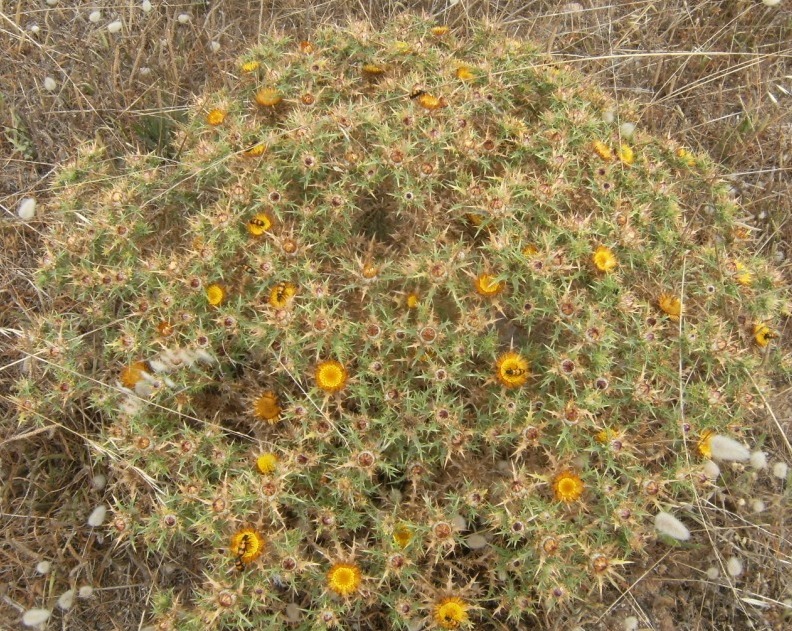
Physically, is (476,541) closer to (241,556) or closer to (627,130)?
(241,556)

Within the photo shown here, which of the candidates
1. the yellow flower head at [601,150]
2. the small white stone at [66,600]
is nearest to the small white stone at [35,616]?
the small white stone at [66,600]

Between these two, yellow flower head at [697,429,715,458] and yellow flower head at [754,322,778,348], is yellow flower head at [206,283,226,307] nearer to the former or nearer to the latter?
yellow flower head at [697,429,715,458]

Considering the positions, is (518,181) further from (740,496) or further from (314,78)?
(740,496)

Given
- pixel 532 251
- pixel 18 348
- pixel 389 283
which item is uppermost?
pixel 532 251

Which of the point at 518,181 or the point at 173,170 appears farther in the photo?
the point at 173,170

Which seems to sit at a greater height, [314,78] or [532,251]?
[314,78]

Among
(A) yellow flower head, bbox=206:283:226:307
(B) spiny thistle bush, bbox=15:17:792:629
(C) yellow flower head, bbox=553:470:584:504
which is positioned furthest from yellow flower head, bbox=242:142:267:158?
(C) yellow flower head, bbox=553:470:584:504

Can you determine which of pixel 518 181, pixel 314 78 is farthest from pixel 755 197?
pixel 314 78

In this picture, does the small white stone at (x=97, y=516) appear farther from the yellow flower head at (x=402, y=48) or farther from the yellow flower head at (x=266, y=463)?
the yellow flower head at (x=402, y=48)

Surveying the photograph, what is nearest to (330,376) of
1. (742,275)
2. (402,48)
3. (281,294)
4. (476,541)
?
(281,294)
